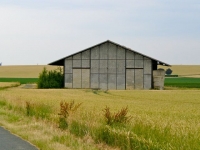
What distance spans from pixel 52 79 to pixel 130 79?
443 inches

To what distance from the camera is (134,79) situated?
5803 cm

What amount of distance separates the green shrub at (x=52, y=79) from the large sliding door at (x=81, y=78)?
123 inches

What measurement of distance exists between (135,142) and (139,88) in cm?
4650

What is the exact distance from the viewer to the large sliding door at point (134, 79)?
57938 mm

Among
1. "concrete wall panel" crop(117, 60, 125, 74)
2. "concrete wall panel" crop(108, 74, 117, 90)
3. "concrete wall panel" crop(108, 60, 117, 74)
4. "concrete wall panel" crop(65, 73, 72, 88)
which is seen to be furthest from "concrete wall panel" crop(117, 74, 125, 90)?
"concrete wall panel" crop(65, 73, 72, 88)

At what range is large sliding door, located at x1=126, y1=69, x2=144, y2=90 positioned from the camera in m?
57.9

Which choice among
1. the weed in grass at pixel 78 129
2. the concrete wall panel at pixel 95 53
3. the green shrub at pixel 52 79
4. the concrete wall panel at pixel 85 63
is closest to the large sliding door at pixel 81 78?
the concrete wall panel at pixel 85 63

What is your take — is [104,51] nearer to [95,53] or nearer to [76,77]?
[95,53]

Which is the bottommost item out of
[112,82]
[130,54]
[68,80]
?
[112,82]

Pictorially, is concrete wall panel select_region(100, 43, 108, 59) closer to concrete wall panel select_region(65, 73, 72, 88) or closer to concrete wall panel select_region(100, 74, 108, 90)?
concrete wall panel select_region(100, 74, 108, 90)

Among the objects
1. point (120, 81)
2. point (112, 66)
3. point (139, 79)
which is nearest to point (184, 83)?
point (139, 79)

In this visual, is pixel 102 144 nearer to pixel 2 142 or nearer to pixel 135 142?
pixel 135 142

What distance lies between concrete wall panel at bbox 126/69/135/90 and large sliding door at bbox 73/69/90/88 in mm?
5157

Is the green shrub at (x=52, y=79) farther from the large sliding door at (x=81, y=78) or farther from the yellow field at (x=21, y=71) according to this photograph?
the yellow field at (x=21, y=71)
